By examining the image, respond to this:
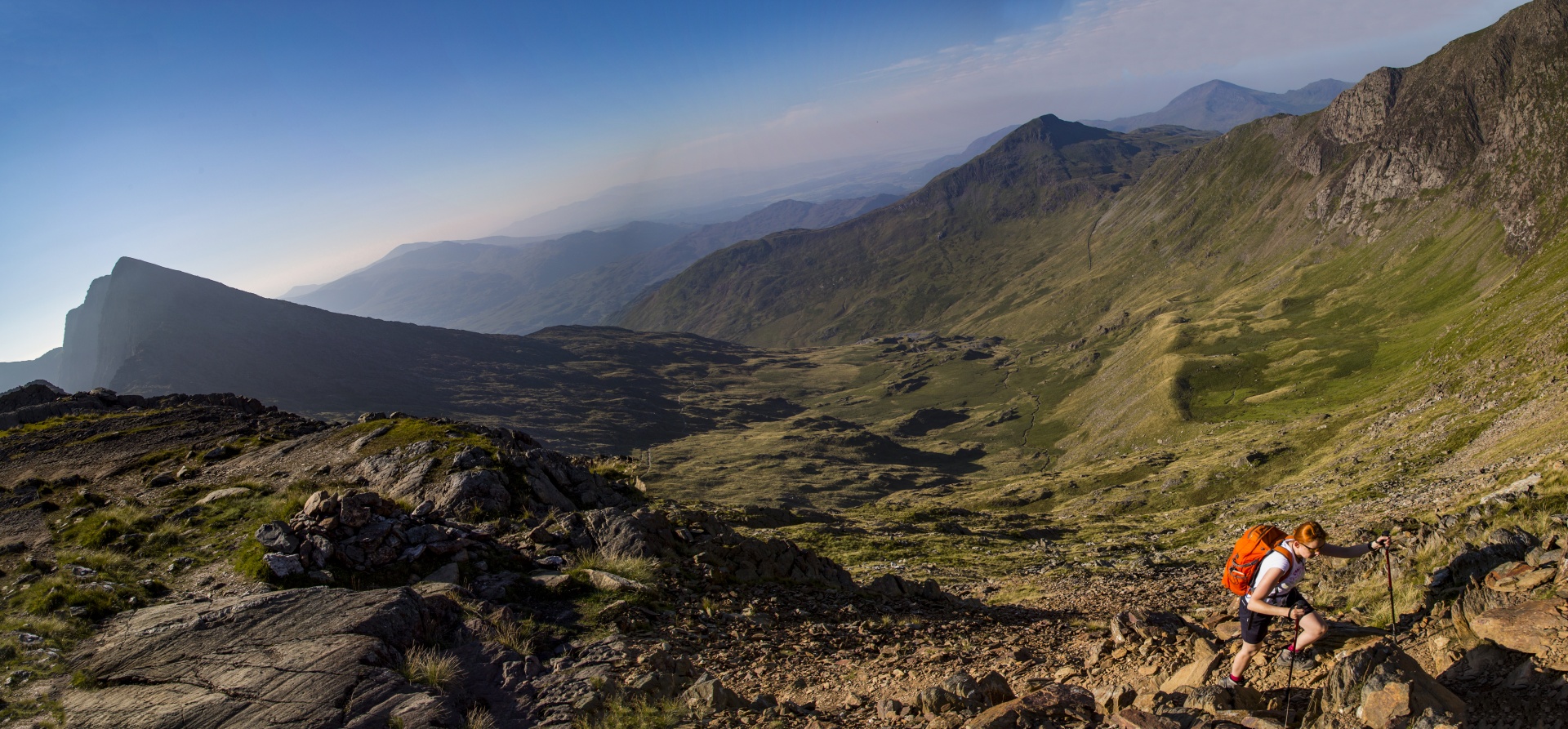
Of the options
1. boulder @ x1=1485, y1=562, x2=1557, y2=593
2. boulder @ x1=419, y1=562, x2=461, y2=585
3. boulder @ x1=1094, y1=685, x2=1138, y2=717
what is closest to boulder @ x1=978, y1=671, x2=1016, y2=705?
boulder @ x1=1094, y1=685, x2=1138, y2=717

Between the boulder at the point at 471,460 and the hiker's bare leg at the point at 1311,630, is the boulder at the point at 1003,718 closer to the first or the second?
the hiker's bare leg at the point at 1311,630

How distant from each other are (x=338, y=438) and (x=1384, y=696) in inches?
1675

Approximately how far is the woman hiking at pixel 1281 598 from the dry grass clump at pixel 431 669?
14841 millimetres

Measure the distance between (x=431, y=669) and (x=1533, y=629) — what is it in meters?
18.9

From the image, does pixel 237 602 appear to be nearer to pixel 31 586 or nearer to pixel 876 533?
pixel 31 586

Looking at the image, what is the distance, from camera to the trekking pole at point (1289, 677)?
32.8 feet

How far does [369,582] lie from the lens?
18.3 m

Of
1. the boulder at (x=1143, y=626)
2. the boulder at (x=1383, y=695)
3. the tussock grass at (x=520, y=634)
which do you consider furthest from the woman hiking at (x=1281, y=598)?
the tussock grass at (x=520, y=634)

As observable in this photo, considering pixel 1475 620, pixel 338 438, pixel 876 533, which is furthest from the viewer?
pixel 876 533

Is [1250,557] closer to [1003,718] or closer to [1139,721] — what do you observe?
[1139,721]

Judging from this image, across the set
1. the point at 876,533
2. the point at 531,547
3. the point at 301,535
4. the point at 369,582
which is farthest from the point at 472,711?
the point at 876,533

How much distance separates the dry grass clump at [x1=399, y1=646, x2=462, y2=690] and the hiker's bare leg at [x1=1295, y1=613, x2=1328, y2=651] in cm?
1592

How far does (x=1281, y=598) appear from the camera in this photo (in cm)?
1162

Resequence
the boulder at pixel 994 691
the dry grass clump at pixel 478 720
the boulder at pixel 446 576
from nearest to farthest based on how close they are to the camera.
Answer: the dry grass clump at pixel 478 720 < the boulder at pixel 994 691 < the boulder at pixel 446 576
